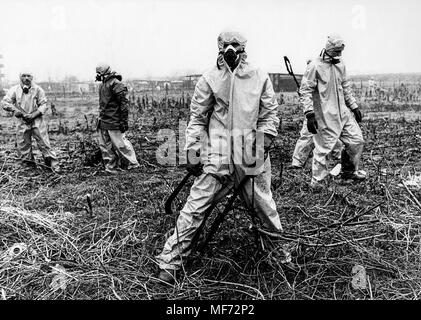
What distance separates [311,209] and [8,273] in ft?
8.82

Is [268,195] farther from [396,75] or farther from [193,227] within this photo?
[396,75]

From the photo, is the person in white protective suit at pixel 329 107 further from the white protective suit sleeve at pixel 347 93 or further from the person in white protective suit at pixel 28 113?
the person in white protective suit at pixel 28 113

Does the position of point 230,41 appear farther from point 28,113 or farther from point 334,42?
point 28,113

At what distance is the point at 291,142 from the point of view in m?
8.90

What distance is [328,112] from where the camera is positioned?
19.8 feet

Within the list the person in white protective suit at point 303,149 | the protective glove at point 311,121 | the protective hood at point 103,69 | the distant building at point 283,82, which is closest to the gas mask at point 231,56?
the protective glove at point 311,121

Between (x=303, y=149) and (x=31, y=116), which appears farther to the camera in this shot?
(x=31, y=116)

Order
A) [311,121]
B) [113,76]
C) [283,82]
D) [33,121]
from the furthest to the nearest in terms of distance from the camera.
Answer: [283,82], [33,121], [113,76], [311,121]

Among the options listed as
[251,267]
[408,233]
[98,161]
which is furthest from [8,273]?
[98,161]

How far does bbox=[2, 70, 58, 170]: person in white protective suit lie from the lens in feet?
25.1

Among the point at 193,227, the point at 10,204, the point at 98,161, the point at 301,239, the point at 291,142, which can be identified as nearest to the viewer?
the point at 193,227

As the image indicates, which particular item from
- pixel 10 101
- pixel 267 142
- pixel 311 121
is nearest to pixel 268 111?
pixel 267 142

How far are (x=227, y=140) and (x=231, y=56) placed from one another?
59 cm

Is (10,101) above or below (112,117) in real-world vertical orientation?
above
